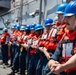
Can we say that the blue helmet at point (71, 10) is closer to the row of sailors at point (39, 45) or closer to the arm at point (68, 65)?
the row of sailors at point (39, 45)

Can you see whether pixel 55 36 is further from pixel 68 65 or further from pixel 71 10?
pixel 68 65

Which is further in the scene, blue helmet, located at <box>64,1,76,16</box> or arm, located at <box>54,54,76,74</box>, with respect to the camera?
blue helmet, located at <box>64,1,76,16</box>

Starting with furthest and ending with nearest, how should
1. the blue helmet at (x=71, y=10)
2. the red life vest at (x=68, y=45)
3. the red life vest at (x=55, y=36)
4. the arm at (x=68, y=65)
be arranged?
the red life vest at (x=55, y=36) → the red life vest at (x=68, y=45) → the blue helmet at (x=71, y=10) → the arm at (x=68, y=65)

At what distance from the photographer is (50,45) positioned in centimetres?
524

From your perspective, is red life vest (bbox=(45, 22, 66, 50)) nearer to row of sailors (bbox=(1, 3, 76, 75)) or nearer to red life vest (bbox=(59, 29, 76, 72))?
row of sailors (bbox=(1, 3, 76, 75))

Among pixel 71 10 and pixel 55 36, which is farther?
pixel 55 36

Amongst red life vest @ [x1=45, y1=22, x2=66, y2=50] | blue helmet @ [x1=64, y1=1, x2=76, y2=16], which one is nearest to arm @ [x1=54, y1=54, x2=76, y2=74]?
blue helmet @ [x1=64, y1=1, x2=76, y2=16]

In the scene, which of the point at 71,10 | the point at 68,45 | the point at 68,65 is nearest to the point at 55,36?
the point at 68,45

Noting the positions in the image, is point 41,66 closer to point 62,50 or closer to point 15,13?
point 62,50

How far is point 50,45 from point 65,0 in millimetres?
4061

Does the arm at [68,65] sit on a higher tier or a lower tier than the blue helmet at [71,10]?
lower

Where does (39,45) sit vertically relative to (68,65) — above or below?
below

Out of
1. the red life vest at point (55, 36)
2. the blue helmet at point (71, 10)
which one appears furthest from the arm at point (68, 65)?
the red life vest at point (55, 36)

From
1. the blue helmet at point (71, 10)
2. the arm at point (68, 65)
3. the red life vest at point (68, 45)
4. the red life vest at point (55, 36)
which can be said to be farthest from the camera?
the red life vest at point (55, 36)
